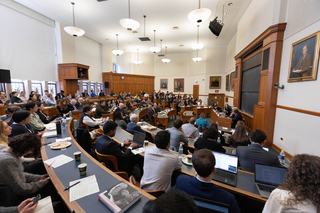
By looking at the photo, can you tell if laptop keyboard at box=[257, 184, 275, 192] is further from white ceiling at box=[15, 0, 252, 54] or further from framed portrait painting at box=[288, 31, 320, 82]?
white ceiling at box=[15, 0, 252, 54]

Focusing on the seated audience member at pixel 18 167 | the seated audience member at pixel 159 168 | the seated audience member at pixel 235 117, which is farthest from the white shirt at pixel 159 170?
the seated audience member at pixel 235 117

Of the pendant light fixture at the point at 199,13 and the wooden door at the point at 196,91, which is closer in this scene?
the pendant light fixture at the point at 199,13

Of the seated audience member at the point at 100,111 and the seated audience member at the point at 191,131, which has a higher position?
the seated audience member at the point at 100,111

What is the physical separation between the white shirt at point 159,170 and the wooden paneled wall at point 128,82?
1347cm

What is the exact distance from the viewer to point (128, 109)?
26.1 feet

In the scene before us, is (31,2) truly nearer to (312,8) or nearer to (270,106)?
(312,8)

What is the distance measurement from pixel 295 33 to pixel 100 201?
5447 millimetres

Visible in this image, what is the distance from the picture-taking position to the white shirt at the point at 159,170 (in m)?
1.78

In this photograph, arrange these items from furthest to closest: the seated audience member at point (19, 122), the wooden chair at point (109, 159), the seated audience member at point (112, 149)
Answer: the seated audience member at point (19, 122) < the seated audience member at point (112, 149) < the wooden chair at point (109, 159)

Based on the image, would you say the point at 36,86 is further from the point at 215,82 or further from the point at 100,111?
the point at 215,82

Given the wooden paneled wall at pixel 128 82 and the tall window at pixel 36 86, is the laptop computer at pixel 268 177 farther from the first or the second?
the wooden paneled wall at pixel 128 82

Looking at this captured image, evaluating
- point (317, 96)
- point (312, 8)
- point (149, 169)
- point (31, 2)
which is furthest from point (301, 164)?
point (31, 2)

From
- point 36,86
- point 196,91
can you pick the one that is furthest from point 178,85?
point 36,86

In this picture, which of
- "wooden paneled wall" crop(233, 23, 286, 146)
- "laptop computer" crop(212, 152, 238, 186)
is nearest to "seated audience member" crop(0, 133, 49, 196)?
"laptop computer" crop(212, 152, 238, 186)
